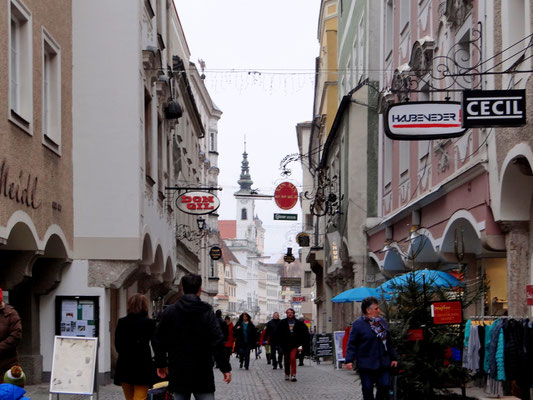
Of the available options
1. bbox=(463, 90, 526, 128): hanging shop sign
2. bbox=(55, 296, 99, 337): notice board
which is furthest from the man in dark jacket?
bbox=(55, 296, 99, 337): notice board

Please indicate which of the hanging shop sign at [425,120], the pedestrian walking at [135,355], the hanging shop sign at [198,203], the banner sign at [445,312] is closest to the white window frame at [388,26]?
the hanging shop sign at [198,203]

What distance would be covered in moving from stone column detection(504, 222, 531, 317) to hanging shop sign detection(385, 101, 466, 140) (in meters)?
1.98

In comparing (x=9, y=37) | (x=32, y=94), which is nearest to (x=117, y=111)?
(x=32, y=94)

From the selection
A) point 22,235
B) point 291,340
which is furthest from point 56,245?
point 291,340

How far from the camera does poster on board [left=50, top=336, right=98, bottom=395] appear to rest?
12875mm

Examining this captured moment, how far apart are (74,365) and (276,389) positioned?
8273 mm

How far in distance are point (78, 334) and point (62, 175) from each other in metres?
3.18

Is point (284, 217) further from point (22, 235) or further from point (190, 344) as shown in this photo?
point (190, 344)

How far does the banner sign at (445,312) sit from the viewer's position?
1397 cm

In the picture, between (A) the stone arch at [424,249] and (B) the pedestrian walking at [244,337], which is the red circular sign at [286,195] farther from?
(A) the stone arch at [424,249]

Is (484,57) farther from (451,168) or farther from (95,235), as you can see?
(95,235)

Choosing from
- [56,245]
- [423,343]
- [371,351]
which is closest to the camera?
[371,351]

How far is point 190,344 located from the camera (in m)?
9.16

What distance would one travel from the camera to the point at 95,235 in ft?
66.4
